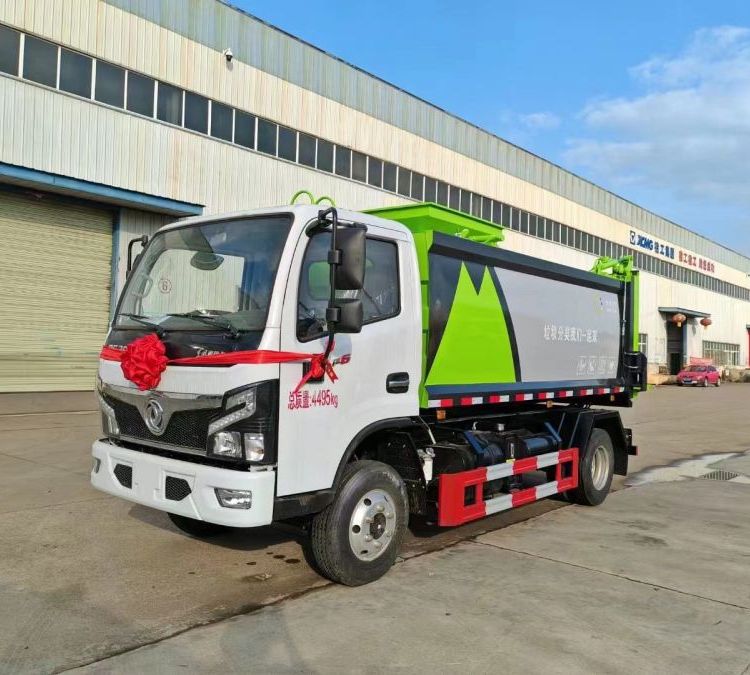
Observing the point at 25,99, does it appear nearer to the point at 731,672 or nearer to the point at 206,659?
the point at 206,659

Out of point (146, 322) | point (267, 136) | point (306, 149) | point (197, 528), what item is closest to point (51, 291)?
point (267, 136)

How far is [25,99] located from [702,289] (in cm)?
5016

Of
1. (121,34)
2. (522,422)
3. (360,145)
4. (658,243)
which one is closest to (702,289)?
(658,243)

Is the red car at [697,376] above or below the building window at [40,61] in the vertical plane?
below

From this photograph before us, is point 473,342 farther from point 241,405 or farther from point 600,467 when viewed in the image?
point 600,467

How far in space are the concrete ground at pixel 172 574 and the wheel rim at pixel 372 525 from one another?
0.26 meters

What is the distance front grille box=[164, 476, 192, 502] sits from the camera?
420 cm

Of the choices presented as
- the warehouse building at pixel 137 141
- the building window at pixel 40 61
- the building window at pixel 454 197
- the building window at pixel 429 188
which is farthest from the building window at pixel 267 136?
the building window at pixel 454 197

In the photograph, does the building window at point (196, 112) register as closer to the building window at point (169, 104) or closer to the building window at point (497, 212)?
the building window at point (169, 104)

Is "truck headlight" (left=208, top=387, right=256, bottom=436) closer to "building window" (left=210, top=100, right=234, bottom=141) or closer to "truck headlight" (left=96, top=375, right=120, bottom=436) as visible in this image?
"truck headlight" (left=96, top=375, right=120, bottom=436)

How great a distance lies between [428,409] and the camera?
5414mm

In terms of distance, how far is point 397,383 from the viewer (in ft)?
16.2

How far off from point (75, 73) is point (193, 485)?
48.8 feet

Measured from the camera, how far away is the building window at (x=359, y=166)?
23.0m
